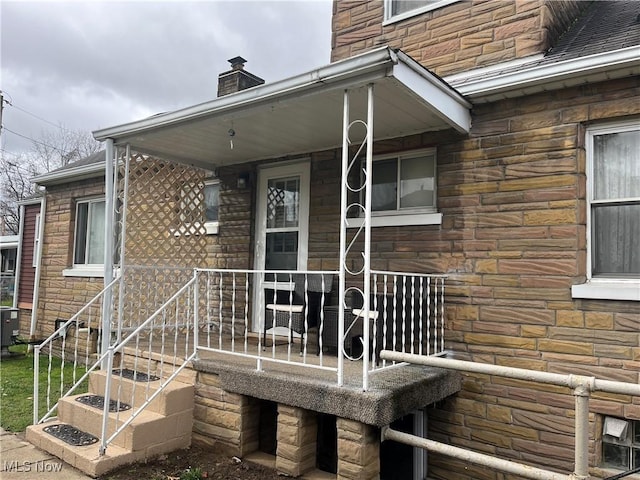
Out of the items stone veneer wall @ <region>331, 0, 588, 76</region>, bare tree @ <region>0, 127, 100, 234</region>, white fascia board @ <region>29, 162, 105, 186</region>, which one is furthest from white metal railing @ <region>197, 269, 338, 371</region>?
bare tree @ <region>0, 127, 100, 234</region>

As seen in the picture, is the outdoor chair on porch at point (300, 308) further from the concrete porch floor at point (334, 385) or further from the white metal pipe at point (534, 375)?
the white metal pipe at point (534, 375)

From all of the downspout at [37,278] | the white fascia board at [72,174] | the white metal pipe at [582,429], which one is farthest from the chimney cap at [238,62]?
the white metal pipe at [582,429]

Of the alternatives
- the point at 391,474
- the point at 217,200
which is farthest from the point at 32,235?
the point at 391,474

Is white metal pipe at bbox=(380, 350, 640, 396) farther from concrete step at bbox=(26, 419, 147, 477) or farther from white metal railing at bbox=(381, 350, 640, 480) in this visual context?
concrete step at bbox=(26, 419, 147, 477)

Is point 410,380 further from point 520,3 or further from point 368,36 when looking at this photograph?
point 368,36

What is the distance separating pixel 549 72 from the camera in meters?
3.78

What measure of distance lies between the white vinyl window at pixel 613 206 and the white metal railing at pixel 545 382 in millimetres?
1270

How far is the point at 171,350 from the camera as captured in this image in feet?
16.4

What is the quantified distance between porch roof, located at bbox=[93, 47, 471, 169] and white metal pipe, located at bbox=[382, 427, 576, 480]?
2421 millimetres

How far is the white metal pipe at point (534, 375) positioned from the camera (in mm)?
2354

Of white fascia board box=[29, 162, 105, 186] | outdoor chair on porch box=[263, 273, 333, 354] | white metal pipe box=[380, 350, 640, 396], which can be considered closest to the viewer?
white metal pipe box=[380, 350, 640, 396]

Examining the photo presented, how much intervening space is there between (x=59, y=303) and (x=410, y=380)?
7835mm

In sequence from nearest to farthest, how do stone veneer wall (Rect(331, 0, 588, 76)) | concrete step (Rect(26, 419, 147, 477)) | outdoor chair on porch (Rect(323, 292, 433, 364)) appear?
1. concrete step (Rect(26, 419, 147, 477))
2. outdoor chair on porch (Rect(323, 292, 433, 364))
3. stone veneer wall (Rect(331, 0, 588, 76))

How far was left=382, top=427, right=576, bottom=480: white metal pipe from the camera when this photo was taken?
2.69 m
